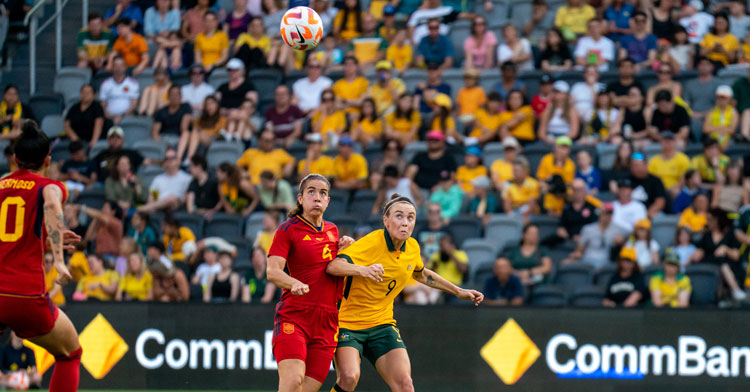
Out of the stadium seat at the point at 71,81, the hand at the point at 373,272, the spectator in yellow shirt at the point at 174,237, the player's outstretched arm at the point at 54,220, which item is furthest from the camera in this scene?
the stadium seat at the point at 71,81

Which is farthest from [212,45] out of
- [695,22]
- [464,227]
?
[695,22]

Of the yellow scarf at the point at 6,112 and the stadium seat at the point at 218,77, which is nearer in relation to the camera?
the yellow scarf at the point at 6,112

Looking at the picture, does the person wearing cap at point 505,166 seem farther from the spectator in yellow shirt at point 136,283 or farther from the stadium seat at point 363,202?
the spectator in yellow shirt at point 136,283

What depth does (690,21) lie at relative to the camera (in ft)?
55.5

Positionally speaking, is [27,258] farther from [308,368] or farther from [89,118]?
[89,118]

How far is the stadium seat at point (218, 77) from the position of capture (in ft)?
57.8

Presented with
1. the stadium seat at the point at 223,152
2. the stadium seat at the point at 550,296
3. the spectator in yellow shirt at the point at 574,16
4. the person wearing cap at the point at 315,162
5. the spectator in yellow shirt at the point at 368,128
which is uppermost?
the spectator in yellow shirt at the point at 574,16

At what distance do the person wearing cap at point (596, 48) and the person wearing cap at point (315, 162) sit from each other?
437cm

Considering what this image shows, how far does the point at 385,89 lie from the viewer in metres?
16.6

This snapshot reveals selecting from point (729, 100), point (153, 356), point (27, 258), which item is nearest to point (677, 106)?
point (729, 100)

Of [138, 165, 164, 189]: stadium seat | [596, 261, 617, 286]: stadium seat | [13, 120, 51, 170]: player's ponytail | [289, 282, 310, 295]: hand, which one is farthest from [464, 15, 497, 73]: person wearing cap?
[13, 120, 51, 170]: player's ponytail

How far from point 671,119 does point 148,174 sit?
7825 mm

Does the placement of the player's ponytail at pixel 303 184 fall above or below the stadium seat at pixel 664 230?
above

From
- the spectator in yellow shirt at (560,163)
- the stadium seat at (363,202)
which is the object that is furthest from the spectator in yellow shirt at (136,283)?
the spectator in yellow shirt at (560,163)
